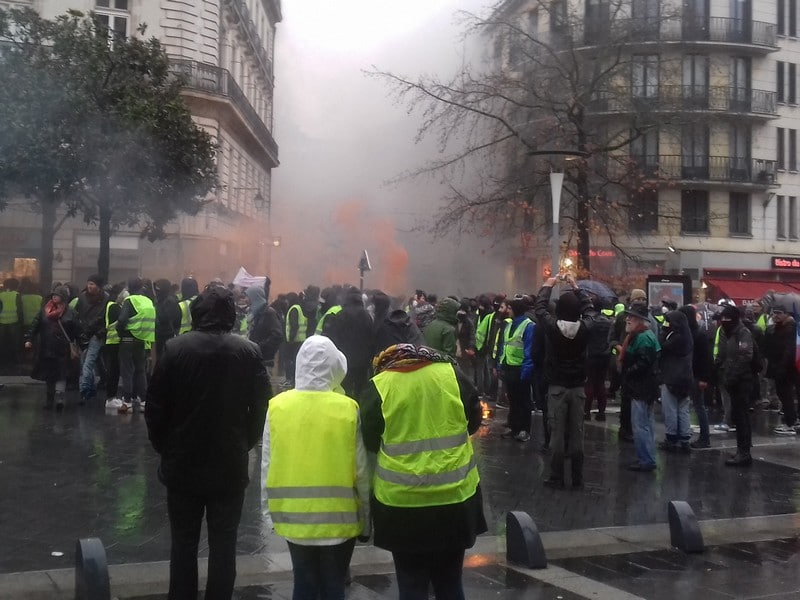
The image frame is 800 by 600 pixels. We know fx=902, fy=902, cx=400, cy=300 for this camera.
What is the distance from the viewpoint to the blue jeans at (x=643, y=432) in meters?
8.64

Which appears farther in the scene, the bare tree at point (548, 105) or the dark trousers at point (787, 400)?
the bare tree at point (548, 105)

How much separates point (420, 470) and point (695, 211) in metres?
33.1

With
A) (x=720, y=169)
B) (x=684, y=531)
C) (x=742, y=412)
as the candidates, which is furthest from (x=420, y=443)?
(x=720, y=169)

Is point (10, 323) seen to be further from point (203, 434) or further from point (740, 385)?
point (203, 434)

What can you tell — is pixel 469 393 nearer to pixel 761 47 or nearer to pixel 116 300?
pixel 116 300

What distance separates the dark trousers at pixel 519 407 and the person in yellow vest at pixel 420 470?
6280 mm

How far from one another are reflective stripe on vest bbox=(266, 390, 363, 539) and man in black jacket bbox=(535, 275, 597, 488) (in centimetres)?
414

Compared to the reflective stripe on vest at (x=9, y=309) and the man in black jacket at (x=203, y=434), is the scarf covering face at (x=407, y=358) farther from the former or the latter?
the reflective stripe on vest at (x=9, y=309)

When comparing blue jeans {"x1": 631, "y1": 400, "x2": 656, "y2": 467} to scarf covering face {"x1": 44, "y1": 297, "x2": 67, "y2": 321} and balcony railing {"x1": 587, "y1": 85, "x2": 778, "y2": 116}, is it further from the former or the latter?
balcony railing {"x1": 587, "y1": 85, "x2": 778, "y2": 116}

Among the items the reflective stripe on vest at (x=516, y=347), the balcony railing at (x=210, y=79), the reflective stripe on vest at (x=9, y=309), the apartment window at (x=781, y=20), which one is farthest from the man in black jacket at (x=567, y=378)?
the apartment window at (x=781, y=20)

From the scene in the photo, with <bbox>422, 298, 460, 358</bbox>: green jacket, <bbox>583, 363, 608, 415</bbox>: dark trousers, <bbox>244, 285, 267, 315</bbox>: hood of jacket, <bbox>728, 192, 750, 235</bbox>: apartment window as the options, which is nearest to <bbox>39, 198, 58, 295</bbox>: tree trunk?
<bbox>244, 285, 267, 315</bbox>: hood of jacket

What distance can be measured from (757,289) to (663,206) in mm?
9615

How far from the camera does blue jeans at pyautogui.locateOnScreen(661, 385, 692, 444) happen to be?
31.8ft

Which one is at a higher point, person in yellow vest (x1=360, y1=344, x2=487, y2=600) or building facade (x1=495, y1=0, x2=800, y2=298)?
building facade (x1=495, y1=0, x2=800, y2=298)
